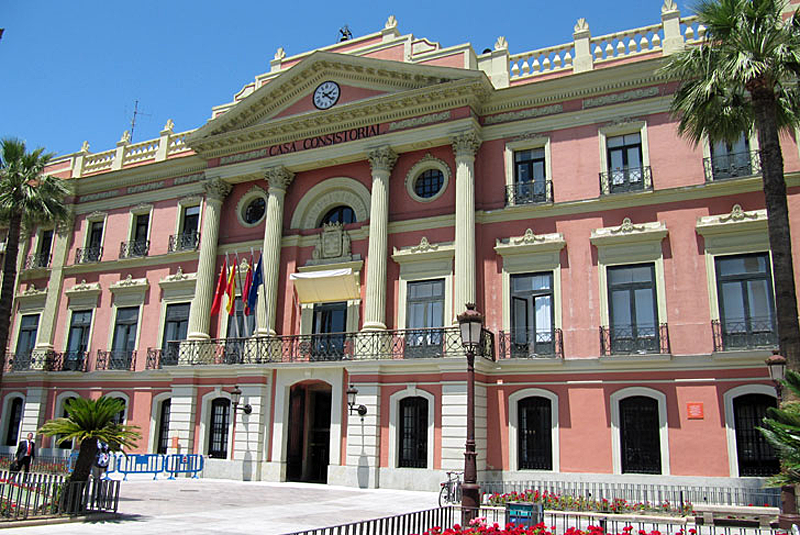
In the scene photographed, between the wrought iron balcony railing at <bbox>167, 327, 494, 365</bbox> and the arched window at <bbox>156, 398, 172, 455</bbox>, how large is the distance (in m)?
2.35

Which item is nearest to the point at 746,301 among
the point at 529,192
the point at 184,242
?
the point at 529,192

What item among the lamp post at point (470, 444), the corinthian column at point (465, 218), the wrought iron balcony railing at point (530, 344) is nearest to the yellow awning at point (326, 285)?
the corinthian column at point (465, 218)

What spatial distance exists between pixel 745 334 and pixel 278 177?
18090 mm

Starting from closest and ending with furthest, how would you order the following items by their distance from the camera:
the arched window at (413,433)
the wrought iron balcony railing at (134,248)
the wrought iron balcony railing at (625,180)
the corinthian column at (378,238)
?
→ the wrought iron balcony railing at (625,180), the arched window at (413,433), the corinthian column at (378,238), the wrought iron balcony railing at (134,248)

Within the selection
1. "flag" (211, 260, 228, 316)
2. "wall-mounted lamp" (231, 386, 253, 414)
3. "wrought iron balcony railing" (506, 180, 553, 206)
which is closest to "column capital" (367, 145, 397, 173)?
"wrought iron balcony railing" (506, 180, 553, 206)

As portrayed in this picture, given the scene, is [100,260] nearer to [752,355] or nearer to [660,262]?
[660,262]

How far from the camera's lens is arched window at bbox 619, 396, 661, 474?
20.3m

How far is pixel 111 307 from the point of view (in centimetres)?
3198

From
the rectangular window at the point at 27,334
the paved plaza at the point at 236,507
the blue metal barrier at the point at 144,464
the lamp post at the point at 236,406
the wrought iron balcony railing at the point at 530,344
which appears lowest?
the paved plaza at the point at 236,507

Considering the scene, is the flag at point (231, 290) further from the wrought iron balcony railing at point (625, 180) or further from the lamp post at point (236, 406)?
the wrought iron balcony railing at point (625, 180)

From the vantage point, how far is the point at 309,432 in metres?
26.3

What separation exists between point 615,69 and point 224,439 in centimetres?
1998

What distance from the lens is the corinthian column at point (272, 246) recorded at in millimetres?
26750

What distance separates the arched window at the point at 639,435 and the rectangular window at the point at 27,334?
28.5m
